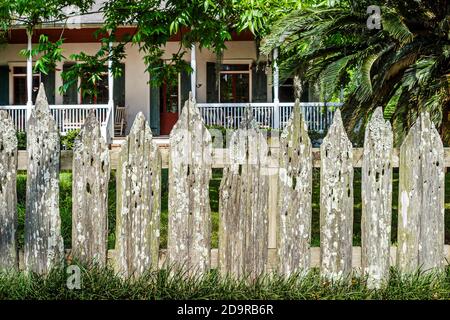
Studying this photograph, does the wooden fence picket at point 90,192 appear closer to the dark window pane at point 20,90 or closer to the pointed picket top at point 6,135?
the pointed picket top at point 6,135

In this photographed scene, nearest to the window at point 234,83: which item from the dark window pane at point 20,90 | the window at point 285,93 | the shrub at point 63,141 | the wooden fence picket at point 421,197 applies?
the window at point 285,93

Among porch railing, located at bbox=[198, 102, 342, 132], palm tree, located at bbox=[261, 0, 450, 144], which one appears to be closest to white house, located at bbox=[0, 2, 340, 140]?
porch railing, located at bbox=[198, 102, 342, 132]

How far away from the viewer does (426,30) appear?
16.5ft

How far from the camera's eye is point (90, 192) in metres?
3.56

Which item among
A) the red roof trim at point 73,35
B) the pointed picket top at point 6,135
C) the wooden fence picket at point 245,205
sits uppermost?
the red roof trim at point 73,35

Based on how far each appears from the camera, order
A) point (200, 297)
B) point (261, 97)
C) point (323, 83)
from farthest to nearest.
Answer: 1. point (261, 97)
2. point (323, 83)
3. point (200, 297)

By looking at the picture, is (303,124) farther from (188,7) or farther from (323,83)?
(188,7)

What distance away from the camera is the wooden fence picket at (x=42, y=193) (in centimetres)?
353

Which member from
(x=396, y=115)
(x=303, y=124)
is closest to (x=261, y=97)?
(x=396, y=115)

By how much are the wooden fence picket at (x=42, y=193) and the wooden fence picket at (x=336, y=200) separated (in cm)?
163

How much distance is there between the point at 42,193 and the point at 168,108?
15964 millimetres

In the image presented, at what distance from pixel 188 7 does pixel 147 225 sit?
3.79m

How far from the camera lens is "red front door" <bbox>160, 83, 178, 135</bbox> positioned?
1936 centimetres

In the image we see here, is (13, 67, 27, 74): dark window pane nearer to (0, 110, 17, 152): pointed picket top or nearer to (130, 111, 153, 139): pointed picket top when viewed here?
(0, 110, 17, 152): pointed picket top
